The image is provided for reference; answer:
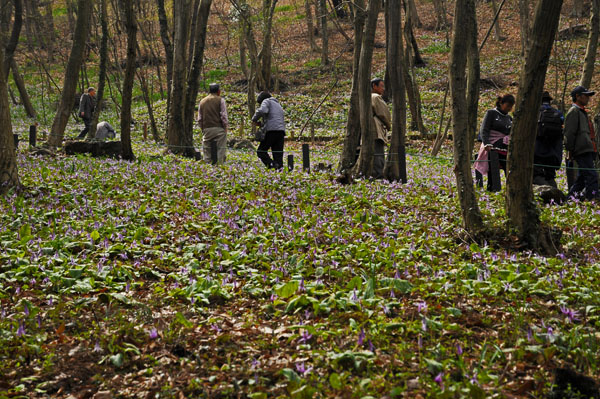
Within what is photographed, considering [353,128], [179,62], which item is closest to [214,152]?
[179,62]

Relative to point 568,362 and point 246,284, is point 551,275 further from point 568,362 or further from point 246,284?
point 246,284

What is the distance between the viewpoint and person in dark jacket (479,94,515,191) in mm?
10031

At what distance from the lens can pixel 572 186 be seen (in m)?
10.1

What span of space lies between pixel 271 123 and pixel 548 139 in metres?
5.88

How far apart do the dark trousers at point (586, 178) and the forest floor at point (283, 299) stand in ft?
Answer: 2.33

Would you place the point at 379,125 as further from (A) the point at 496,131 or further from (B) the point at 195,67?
(B) the point at 195,67

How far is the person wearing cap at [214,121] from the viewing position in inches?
548

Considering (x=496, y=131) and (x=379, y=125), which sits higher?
(x=379, y=125)

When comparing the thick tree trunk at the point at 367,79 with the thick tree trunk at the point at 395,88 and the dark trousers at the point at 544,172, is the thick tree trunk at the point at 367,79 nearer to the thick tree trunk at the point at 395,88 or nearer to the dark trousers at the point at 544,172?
the thick tree trunk at the point at 395,88

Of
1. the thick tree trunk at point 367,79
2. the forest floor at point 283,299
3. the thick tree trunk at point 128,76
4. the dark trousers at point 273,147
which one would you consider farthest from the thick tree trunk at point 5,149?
the thick tree trunk at point 367,79

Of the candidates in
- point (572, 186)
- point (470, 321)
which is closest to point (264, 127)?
point (572, 186)

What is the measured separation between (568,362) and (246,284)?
287 cm

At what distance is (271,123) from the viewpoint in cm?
1277

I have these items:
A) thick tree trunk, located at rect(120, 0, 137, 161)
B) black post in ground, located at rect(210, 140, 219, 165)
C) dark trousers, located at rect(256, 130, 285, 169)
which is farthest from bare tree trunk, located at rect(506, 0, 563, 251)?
thick tree trunk, located at rect(120, 0, 137, 161)
